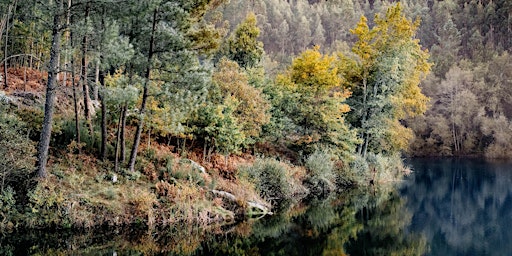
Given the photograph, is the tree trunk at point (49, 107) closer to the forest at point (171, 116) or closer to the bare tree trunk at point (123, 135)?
the forest at point (171, 116)

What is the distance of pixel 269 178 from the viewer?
78.3 feet

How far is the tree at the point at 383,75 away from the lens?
33.0 metres

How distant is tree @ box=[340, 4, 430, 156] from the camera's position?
33.0 meters

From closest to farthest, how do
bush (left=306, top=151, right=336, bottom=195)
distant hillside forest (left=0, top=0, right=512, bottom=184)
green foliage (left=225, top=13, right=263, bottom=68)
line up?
1. distant hillside forest (left=0, top=0, right=512, bottom=184)
2. bush (left=306, top=151, right=336, bottom=195)
3. green foliage (left=225, top=13, right=263, bottom=68)

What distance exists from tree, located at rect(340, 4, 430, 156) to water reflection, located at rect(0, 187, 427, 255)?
Result: 12982 millimetres

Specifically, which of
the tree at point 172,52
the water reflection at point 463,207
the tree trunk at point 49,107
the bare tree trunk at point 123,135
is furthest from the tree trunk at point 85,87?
the water reflection at point 463,207

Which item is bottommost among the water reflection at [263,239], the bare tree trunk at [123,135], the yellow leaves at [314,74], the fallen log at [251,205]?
the water reflection at [263,239]

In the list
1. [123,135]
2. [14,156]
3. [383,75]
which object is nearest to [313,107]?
[383,75]

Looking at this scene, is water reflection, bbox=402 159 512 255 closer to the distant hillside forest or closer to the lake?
the lake

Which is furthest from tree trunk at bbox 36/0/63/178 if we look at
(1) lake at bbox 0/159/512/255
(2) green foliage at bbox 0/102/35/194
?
(1) lake at bbox 0/159/512/255

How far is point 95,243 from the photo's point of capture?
14422 millimetres

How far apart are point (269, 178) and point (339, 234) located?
6.56 meters

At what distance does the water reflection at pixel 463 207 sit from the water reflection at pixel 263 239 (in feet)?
3.64

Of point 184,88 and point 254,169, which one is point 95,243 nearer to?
point 184,88
